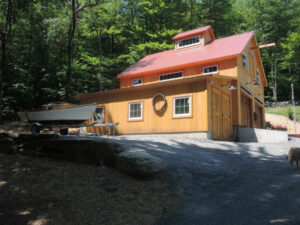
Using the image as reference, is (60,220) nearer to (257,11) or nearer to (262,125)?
(262,125)

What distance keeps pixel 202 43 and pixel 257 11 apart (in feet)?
92.4

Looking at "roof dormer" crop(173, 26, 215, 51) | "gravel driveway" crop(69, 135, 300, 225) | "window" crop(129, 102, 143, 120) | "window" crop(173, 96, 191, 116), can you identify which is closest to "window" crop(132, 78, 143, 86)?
"roof dormer" crop(173, 26, 215, 51)

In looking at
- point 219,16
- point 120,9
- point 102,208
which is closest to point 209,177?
point 102,208

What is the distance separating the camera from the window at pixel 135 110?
15.2 meters

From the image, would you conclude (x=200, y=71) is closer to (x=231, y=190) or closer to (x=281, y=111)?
(x=231, y=190)

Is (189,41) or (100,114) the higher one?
(189,41)

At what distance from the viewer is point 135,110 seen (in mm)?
15445

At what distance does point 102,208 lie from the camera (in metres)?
4.10

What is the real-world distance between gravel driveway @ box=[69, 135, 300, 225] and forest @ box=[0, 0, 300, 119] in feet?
37.5

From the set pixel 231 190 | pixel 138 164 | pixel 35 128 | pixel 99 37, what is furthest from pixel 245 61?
→ pixel 99 37

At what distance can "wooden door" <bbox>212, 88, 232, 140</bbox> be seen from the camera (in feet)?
43.5

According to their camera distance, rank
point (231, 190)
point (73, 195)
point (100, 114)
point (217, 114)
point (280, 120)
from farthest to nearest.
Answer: point (280, 120) → point (100, 114) → point (217, 114) → point (231, 190) → point (73, 195)

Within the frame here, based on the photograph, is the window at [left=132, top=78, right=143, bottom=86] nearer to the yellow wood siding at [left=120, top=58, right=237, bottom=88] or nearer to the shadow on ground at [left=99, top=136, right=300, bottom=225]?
the yellow wood siding at [left=120, top=58, right=237, bottom=88]

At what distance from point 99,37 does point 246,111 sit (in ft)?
64.1
